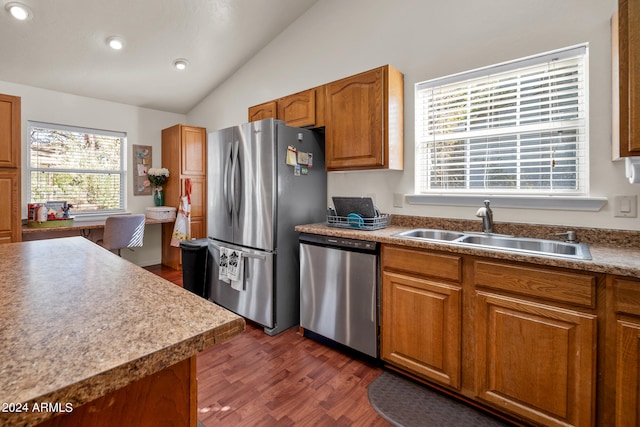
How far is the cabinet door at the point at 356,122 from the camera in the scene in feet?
7.68

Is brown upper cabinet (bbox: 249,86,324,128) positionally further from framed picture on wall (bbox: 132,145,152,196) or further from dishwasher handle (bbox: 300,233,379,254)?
framed picture on wall (bbox: 132,145,152,196)

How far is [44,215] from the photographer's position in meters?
3.52

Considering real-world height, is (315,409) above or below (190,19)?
below

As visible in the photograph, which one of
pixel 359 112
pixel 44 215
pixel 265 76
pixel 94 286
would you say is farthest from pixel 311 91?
pixel 44 215

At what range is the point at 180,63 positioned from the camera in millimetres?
3637

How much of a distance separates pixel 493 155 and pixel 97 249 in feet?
8.04

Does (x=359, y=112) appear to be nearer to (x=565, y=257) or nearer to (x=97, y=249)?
(x=565, y=257)

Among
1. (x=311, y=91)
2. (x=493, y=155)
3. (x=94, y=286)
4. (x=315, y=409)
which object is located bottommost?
(x=315, y=409)

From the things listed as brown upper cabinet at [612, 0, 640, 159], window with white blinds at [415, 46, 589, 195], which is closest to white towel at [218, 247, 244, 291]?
window with white blinds at [415, 46, 589, 195]

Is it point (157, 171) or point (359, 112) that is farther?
point (157, 171)

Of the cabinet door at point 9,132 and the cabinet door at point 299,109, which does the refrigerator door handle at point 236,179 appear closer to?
the cabinet door at point 299,109

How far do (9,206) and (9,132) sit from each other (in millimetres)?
683

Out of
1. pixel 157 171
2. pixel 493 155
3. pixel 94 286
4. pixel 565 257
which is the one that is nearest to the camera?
pixel 94 286

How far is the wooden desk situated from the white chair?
0.24 metres
